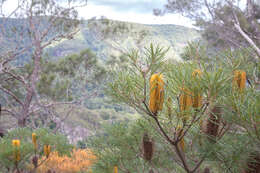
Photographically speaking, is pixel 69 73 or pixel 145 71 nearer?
pixel 145 71

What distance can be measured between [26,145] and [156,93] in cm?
162

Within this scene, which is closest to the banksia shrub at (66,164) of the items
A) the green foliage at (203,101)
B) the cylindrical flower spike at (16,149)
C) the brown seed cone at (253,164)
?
the cylindrical flower spike at (16,149)

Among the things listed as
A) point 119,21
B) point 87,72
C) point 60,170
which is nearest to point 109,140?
point 60,170

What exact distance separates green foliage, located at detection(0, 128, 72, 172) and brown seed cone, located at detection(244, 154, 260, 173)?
1.74 metres

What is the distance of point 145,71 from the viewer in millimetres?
837

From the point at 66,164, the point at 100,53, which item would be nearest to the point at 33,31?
the point at 100,53

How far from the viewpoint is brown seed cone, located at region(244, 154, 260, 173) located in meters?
0.84

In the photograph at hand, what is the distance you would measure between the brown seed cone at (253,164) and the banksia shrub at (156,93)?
39 cm

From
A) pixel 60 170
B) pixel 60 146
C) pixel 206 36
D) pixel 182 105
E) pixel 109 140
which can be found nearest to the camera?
pixel 182 105

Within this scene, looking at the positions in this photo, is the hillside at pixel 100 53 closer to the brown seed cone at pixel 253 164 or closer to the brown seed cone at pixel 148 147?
the brown seed cone at pixel 148 147

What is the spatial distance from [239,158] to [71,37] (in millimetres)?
8815

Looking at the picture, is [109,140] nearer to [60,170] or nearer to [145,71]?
[145,71]

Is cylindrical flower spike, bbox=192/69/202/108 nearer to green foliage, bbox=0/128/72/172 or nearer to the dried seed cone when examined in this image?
the dried seed cone

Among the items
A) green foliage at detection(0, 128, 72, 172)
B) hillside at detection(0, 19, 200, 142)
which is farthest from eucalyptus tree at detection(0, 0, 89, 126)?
green foliage at detection(0, 128, 72, 172)
